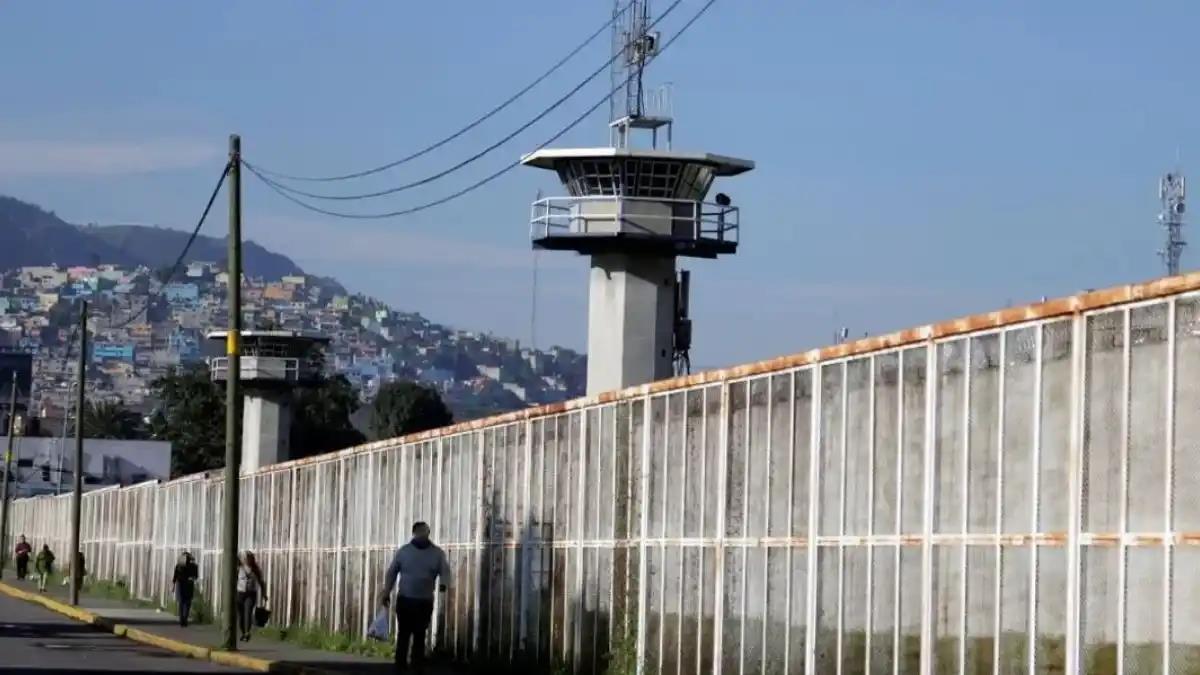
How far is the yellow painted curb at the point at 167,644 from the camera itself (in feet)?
107

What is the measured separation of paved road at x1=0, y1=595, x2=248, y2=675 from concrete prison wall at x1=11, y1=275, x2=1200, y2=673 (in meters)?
3.89

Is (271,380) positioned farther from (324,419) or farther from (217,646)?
(217,646)

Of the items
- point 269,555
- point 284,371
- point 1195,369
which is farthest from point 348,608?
point 284,371

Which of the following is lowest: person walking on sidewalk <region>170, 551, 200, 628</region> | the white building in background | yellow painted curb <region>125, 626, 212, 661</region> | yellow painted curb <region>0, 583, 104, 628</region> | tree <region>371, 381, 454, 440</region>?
yellow painted curb <region>0, 583, 104, 628</region>

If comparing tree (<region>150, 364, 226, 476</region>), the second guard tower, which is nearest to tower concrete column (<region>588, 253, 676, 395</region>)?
the second guard tower

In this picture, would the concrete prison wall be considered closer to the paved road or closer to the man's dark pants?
the man's dark pants

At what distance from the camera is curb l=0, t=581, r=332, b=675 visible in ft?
93.9

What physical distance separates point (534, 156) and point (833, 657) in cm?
4583

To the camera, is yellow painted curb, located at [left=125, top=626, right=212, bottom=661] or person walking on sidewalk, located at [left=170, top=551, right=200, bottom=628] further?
person walking on sidewalk, located at [left=170, top=551, right=200, bottom=628]

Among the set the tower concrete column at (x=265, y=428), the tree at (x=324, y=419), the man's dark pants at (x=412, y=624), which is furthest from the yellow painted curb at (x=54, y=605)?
the tree at (x=324, y=419)

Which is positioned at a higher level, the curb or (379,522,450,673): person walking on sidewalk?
(379,522,450,673): person walking on sidewalk

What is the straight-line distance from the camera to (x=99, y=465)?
13375 cm

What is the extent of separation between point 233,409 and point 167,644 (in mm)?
4606

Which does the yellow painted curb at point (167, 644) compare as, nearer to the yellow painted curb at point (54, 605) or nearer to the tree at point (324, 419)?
the yellow painted curb at point (54, 605)
